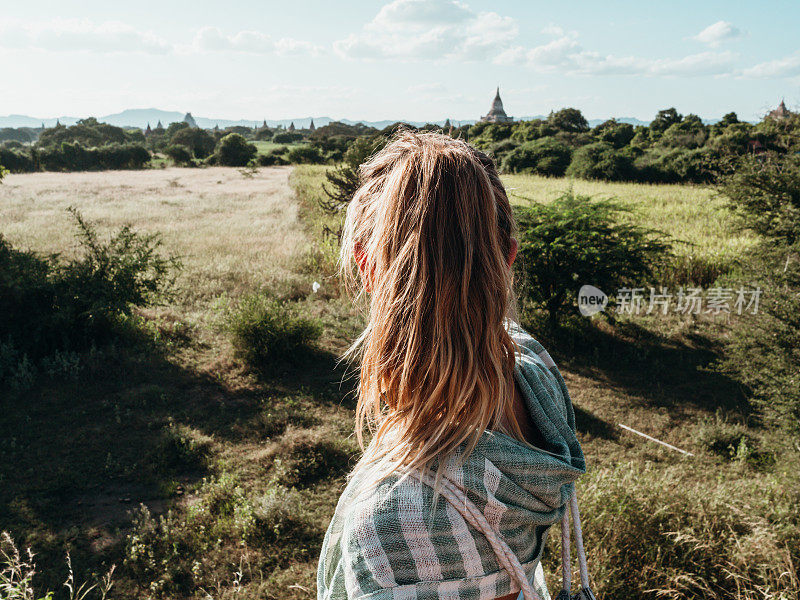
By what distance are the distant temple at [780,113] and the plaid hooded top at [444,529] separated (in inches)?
361

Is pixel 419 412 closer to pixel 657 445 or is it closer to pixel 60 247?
pixel 657 445

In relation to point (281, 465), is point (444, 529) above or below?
above

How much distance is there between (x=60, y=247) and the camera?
12.9 metres

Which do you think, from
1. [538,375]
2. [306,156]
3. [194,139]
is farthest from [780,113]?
[194,139]

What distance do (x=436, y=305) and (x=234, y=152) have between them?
5004cm

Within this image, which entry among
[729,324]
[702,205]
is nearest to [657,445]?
[729,324]

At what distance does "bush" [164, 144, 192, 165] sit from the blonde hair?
5191 cm

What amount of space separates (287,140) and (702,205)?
232 feet

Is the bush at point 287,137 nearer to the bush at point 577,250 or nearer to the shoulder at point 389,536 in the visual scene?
the bush at point 577,250

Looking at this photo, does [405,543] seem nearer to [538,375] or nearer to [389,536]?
[389,536]

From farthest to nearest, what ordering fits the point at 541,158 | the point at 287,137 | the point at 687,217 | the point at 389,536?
the point at 287,137 → the point at 541,158 → the point at 687,217 → the point at 389,536

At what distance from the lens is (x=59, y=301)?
6.52 m

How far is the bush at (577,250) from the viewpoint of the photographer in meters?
7.03

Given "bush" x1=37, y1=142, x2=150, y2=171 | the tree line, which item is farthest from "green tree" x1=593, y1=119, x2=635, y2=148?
"bush" x1=37, y1=142, x2=150, y2=171
